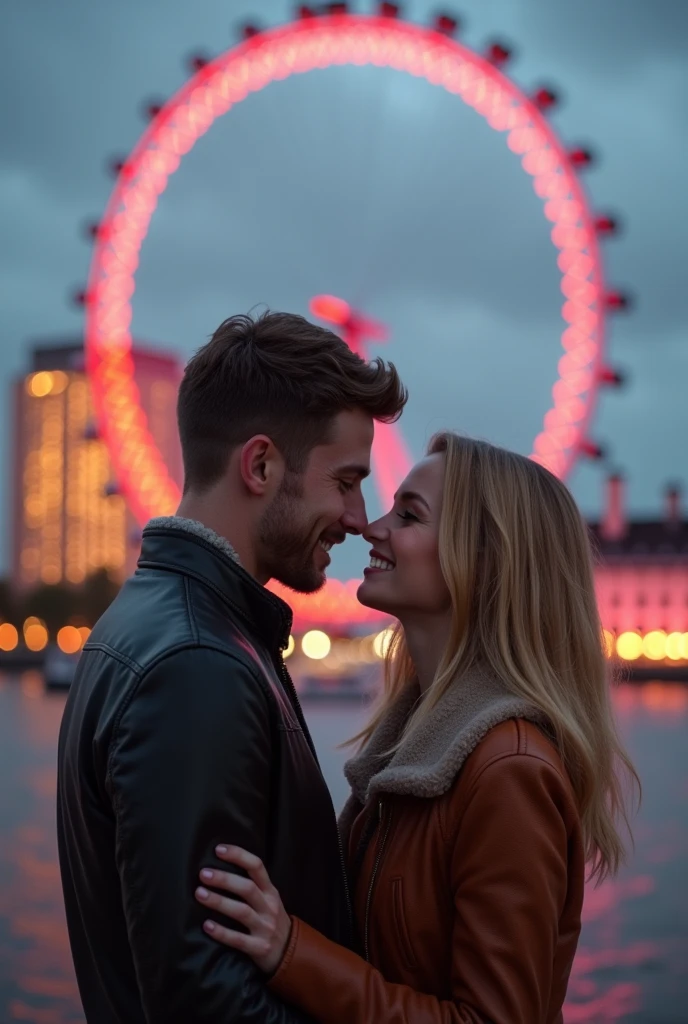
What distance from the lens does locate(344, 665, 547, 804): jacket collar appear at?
185cm

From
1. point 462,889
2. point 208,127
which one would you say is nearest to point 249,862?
point 462,889

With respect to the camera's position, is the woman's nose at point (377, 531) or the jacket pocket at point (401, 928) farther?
the woman's nose at point (377, 531)

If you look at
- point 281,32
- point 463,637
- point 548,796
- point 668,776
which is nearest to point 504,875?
point 548,796

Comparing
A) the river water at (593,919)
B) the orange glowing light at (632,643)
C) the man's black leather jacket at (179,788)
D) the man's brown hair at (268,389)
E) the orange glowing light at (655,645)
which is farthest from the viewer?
the orange glowing light at (655,645)

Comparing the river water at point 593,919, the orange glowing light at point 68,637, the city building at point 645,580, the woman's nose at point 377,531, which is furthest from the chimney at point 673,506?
the woman's nose at point 377,531

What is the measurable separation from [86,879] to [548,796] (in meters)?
0.56

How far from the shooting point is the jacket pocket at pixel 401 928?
1846 millimetres

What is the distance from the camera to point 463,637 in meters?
2.07

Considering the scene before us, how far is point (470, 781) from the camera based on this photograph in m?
1.82

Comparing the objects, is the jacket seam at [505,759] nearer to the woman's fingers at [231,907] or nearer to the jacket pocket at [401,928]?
the jacket pocket at [401,928]

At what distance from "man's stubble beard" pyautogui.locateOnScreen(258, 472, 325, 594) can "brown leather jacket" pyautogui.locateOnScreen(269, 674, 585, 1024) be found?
0.92ft

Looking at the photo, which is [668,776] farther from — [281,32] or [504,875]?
[504,875]

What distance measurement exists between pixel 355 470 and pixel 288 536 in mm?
136

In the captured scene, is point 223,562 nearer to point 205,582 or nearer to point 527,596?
point 205,582
